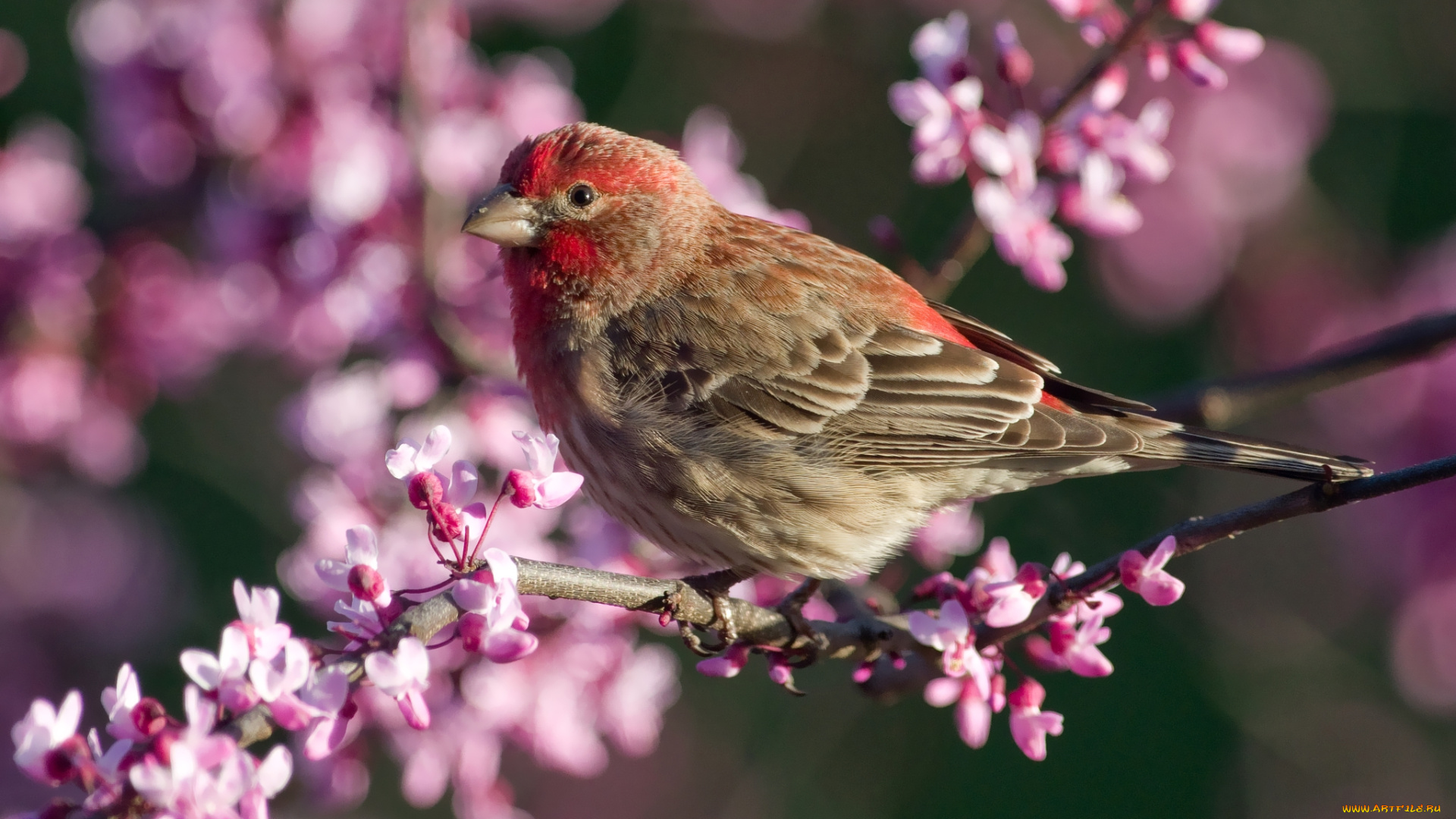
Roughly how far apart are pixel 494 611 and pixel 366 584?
8.6 inches

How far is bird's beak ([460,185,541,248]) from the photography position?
11.8 ft

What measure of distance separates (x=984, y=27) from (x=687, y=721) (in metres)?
3.71

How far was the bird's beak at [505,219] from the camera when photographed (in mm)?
3612

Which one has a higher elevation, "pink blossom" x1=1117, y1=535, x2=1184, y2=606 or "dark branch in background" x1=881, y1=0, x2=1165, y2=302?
"dark branch in background" x1=881, y1=0, x2=1165, y2=302

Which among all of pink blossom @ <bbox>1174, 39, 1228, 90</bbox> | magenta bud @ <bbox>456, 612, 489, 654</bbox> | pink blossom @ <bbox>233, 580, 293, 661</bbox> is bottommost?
pink blossom @ <bbox>233, 580, 293, 661</bbox>

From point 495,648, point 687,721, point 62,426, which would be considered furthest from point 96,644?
point 495,648

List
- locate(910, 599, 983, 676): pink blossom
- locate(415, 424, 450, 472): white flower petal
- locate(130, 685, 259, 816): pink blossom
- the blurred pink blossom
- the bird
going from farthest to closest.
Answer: the blurred pink blossom, the bird, locate(910, 599, 983, 676): pink blossom, locate(415, 424, 450, 472): white flower petal, locate(130, 685, 259, 816): pink blossom

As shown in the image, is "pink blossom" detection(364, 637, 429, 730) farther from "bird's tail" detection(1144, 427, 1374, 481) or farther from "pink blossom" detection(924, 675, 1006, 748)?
"bird's tail" detection(1144, 427, 1374, 481)

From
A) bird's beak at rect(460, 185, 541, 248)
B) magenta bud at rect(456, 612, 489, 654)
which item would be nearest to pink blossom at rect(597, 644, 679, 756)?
bird's beak at rect(460, 185, 541, 248)

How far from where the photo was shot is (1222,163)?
599 centimetres

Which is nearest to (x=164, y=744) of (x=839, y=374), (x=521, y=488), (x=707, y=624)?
(x=521, y=488)

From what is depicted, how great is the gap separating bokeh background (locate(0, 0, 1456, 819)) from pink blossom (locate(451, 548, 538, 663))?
6.68ft

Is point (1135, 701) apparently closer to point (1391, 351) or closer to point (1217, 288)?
point (1217, 288)

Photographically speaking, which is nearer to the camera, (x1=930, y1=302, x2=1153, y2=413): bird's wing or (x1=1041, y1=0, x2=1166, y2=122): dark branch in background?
(x1=1041, y1=0, x2=1166, y2=122): dark branch in background
